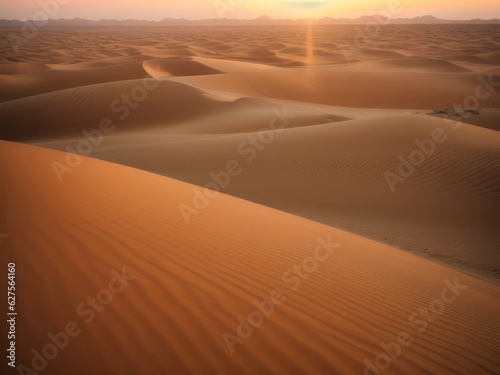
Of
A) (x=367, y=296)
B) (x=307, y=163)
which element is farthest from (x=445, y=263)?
(x=307, y=163)

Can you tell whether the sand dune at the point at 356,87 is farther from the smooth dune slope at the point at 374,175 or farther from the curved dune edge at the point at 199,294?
the curved dune edge at the point at 199,294

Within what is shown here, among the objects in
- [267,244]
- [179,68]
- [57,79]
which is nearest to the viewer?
[267,244]

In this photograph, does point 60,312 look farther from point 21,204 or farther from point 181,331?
point 21,204

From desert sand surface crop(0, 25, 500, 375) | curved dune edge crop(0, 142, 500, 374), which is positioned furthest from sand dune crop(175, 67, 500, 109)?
curved dune edge crop(0, 142, 500, 374)

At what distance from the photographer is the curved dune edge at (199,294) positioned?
2.27 metres

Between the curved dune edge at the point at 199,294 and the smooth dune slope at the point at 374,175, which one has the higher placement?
the curved dune edge at the point at 199,294

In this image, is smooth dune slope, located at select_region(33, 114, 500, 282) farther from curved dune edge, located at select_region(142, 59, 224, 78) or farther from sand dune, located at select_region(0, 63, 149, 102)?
curved dune edge, located at select_region(142, 59, 224, 78)

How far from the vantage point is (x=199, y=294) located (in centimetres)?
286

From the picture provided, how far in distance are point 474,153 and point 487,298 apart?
7119 mm

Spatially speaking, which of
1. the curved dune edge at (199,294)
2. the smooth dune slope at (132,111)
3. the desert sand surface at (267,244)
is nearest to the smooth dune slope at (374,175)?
the desert sand surface at (267,244)

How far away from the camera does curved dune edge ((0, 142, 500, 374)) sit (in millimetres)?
2273

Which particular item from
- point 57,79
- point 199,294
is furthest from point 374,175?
point 57,79

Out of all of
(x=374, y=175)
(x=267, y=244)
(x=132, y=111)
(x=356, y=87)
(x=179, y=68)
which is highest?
(x=267, y=244)

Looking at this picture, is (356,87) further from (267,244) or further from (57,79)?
(267,244)
